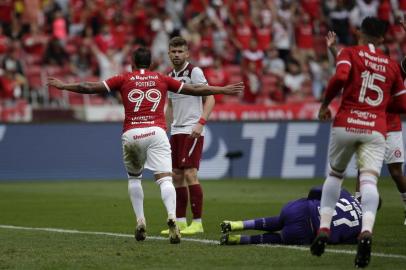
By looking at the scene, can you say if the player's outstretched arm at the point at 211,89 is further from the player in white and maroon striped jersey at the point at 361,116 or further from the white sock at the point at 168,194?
the player in white and maroon striped jersey at the point at 361,116

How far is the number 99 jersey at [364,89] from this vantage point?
962cm

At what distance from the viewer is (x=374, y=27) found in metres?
9.79

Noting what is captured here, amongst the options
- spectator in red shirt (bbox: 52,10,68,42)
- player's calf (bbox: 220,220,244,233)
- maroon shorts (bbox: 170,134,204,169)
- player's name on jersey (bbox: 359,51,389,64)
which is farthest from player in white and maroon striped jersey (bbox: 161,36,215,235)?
spectator in red shirt (bbox: 52,10,68,42)

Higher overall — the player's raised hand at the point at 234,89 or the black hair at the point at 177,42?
the black hair at the point at 177,42

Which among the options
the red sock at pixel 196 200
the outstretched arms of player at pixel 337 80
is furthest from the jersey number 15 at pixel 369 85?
the red sock at pixel 196 200

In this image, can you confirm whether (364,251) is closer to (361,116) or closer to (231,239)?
(361,116)


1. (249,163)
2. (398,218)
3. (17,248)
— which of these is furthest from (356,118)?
(249,163)

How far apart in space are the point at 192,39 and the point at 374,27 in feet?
66.7

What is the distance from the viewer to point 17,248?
10.9m

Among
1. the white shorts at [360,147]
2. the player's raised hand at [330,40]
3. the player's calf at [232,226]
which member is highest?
the player's raised hand at [330,40]

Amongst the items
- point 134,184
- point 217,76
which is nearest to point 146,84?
point 134,184

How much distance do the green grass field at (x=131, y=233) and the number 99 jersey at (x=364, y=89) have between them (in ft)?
4.22

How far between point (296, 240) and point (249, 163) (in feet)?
45.6

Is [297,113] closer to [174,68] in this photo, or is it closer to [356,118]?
[174,68]
